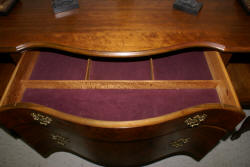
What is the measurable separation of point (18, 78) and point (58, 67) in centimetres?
21

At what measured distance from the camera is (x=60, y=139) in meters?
0.86

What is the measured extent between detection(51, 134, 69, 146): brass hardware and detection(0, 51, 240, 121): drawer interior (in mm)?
150

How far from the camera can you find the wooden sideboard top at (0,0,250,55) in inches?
29.2

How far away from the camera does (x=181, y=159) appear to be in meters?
1.13

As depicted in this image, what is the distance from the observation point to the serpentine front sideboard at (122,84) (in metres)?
0.68

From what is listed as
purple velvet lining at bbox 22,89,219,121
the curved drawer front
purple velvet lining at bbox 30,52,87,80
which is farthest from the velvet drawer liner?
the curved drawer front

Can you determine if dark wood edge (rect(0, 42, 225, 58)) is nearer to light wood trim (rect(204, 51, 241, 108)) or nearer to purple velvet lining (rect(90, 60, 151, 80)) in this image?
light wood trim (rect(204, 51, 241, 108))

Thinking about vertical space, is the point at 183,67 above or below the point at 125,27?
below

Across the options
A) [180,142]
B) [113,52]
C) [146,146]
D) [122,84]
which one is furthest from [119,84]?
[180,142]

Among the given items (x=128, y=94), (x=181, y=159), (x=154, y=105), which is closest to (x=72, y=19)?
(x=128, y=94)

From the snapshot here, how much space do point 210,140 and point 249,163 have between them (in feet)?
1.66

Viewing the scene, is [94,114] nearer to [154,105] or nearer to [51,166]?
[154,105]

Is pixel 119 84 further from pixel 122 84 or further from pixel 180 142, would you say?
pixel 180 142

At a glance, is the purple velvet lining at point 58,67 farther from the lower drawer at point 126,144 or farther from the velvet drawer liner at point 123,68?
the lower drawer at point 126,144
